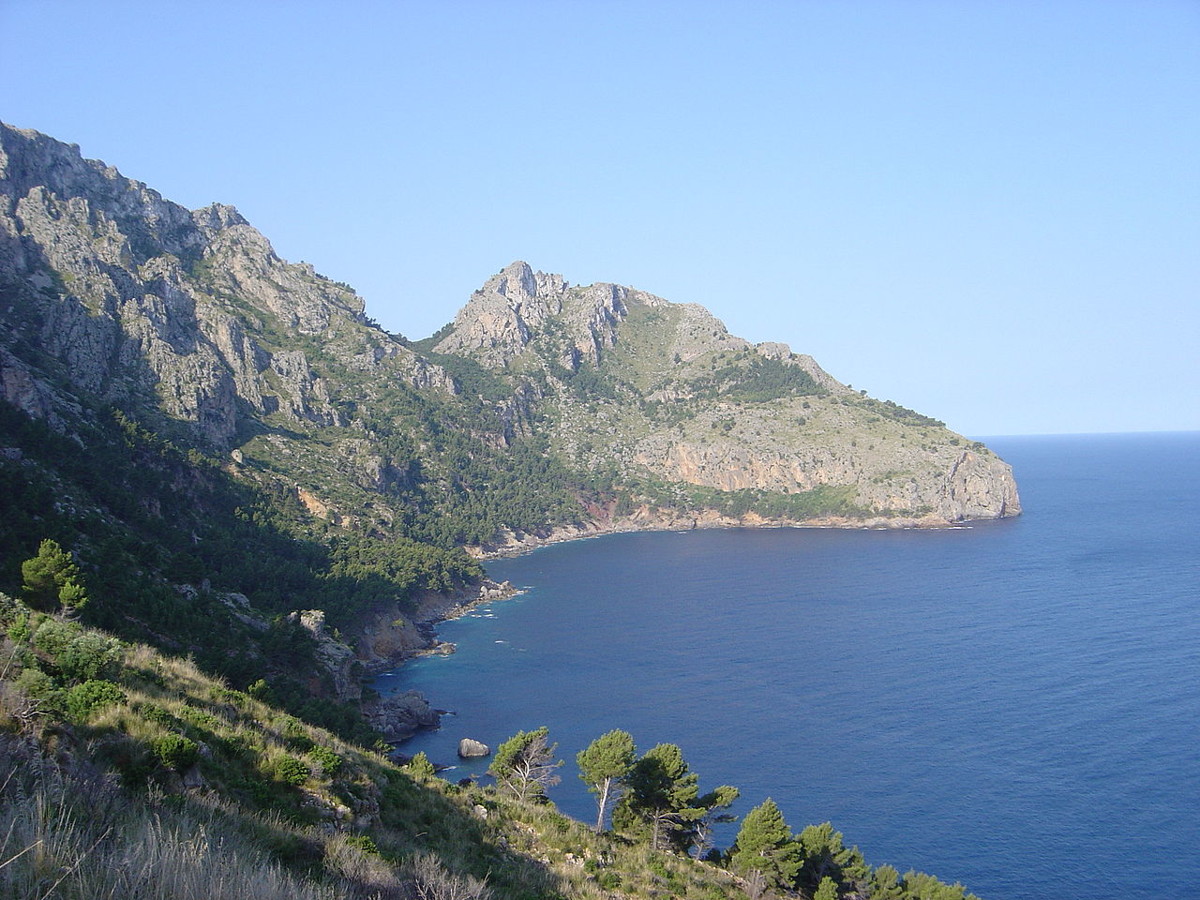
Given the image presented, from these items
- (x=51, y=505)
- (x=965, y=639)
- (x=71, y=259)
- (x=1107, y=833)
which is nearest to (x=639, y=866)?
(x=1107, y=833)

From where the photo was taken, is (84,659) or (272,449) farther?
(272,449)

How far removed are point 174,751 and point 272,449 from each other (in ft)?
375

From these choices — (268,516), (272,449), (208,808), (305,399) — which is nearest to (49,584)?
(208,808)

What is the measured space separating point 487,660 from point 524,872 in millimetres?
69997

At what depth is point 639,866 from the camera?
22266 millimetres

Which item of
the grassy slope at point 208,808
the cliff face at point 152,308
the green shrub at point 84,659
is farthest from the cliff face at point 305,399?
the grassy slope at point 208,808

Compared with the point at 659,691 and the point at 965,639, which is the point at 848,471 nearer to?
the point at 965,639

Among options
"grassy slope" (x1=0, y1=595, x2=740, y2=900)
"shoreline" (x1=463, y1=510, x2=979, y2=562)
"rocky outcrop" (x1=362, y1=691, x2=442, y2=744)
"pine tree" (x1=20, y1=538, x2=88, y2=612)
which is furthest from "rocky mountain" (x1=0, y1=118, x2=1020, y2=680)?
"grassy slope" (x1=0, y1=595, x2=740, y2=900)

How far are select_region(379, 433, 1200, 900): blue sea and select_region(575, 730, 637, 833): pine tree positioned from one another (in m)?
16.5

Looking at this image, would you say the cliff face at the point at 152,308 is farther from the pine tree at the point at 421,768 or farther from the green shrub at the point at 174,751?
the green shrub at the point at 174,751

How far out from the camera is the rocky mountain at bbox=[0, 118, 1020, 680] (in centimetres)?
6306

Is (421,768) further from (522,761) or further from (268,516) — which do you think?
(268,516)

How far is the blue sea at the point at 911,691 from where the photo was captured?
4522 centimetres

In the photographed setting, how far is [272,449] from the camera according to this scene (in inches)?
4564
